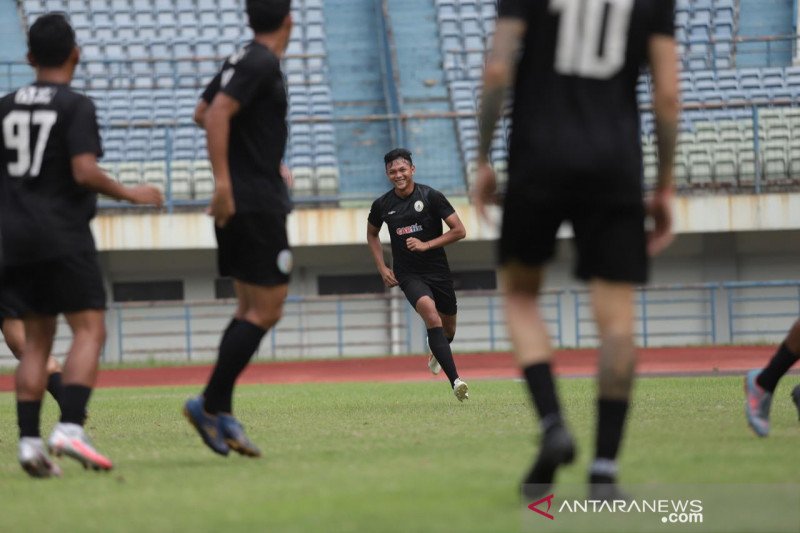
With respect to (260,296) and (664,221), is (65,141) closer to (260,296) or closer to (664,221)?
Answer: (260,296)

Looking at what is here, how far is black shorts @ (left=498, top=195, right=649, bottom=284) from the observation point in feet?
15.1

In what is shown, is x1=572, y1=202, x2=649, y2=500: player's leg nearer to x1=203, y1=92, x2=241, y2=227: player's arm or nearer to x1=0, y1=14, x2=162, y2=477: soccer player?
x1=203, y1=92, x2=241, y2=227: player's arm

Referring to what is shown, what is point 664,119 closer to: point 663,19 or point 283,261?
point 663,19

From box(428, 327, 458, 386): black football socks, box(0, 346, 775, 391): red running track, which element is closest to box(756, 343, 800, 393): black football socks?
box(428, 327, 458, 386): black football socks

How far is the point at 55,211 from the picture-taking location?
6133mm

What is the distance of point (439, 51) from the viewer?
29422 millimetres

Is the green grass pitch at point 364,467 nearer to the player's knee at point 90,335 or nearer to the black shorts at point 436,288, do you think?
the player's knee at point 90,335

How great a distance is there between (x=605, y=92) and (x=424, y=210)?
793 centimetres

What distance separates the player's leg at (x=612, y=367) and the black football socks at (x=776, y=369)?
9.14 ft

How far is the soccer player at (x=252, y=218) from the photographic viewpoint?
6438mm

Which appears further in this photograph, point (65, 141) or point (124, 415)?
point (124, 415)

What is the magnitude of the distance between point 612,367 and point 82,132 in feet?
9.02

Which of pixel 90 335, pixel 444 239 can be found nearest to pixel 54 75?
pixel 90 335

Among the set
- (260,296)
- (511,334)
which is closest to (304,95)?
(260,296)
